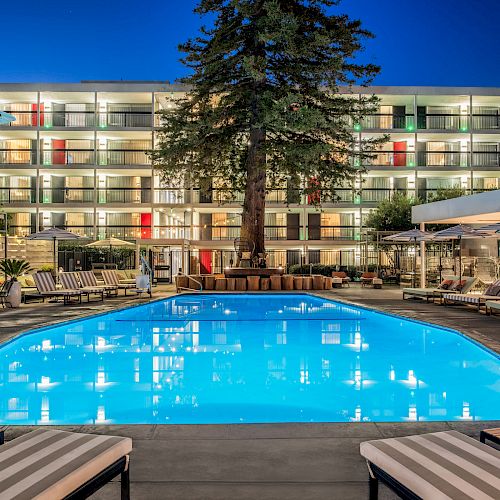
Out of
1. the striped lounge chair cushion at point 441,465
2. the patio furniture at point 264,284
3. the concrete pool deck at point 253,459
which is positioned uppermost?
the striped lounge chair cushion at point 441,465

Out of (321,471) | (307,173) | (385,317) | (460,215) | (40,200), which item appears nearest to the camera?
(321,471)

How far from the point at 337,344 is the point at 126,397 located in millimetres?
4706

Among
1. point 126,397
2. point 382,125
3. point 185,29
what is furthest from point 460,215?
point 185,29

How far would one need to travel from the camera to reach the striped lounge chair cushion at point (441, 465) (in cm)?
229

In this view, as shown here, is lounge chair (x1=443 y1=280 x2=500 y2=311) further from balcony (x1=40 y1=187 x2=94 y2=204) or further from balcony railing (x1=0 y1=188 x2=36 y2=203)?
balcony railing (x1=0 y1=188 x2=36 y2=203)

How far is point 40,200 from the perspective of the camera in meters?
36.2

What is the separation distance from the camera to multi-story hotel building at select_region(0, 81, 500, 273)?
36156 mm

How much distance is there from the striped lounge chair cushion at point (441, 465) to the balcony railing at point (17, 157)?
37.5 m

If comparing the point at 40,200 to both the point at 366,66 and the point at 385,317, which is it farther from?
the point at 385,317

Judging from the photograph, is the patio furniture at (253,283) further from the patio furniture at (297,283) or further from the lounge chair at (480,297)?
the lounge chair at (480,297)

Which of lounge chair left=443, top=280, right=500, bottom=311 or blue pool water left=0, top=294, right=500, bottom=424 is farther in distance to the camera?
lounge chair left=443, top=280, right=500, bottom=311

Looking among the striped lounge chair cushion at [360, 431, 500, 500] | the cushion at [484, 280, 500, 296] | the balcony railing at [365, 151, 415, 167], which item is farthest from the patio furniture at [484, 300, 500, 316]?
the balcony railing at [365, 151, 415, 167]

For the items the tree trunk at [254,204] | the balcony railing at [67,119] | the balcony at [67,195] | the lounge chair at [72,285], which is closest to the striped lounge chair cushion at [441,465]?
the lounge chair at [72,285]

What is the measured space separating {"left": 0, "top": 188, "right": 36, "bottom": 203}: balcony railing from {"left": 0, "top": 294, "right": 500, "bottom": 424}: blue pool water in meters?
26.5
